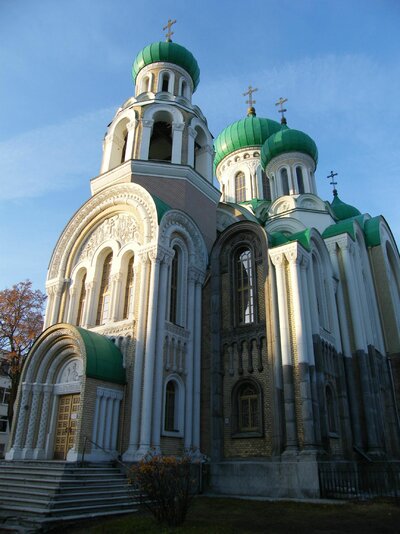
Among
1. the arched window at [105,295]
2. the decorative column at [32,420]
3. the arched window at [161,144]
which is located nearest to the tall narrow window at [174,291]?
the arched window at [105,295]

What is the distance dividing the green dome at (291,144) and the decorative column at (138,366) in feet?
39.1

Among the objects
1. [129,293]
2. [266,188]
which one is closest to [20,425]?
[129,293]

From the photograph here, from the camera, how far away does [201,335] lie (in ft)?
50.2

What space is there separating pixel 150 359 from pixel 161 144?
40.8ft

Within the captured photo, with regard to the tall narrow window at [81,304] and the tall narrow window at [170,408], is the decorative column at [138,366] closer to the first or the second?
the tall narrow window at [170,408]

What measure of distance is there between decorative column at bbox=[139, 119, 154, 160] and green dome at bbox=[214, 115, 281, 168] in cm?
1100

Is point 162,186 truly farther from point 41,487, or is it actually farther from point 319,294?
point 41,487

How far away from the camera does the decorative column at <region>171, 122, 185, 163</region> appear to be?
18.0 metres

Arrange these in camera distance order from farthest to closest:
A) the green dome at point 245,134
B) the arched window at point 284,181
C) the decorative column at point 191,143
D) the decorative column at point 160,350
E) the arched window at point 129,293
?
1. the green dome at point 245,134
2. the arched window at point 284,181
3. the decorative column at point 191,143
4. the arched window at point 129,293
5. the decorative column at point 160,350

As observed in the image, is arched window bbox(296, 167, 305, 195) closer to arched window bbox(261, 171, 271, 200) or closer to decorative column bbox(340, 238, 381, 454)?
arched window bbox(261, 171, 271, 200)

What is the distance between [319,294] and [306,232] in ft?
7.12

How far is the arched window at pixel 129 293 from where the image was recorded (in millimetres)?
14828

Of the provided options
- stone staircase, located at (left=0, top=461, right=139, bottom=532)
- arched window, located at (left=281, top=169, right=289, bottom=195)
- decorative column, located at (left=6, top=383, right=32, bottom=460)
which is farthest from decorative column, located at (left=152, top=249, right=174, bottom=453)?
arched window, located at (left=281, top=169, right=289, bottom=195)

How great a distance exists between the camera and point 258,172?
2773 cm
